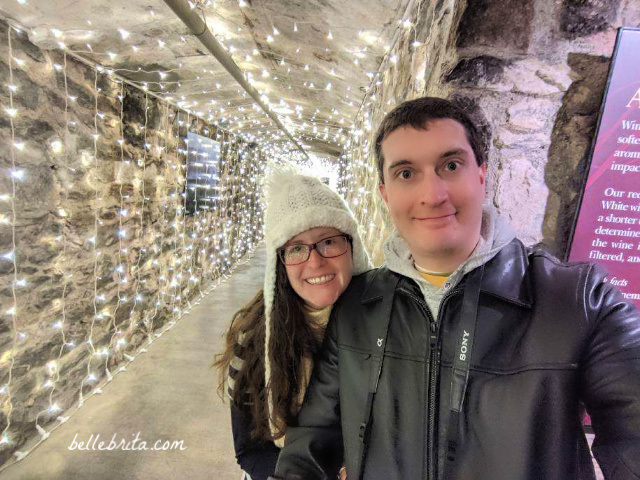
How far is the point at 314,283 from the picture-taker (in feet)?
3.92

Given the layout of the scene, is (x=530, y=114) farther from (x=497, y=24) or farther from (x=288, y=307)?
(x=288, y=307)

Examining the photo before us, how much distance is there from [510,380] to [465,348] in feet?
0.34

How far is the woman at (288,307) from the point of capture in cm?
118

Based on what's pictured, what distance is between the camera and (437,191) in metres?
0.79

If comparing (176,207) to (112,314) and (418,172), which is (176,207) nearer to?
(112,314)

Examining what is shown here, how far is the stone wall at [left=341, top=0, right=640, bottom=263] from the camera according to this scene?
3.71 feet

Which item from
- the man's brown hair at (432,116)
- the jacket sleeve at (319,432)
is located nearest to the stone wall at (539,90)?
the man's brown hair at (432,116)

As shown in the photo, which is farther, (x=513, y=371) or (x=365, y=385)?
(x=365, y=385)

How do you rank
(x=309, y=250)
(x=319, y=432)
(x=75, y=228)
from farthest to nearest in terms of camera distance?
(x=75, y=228) < (x=309, y=250) < (x=319, y=432)

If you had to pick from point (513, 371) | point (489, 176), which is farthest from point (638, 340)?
point (489, 176)

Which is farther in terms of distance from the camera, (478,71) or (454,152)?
(478,71)

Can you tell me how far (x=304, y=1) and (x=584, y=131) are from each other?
5.19 ft

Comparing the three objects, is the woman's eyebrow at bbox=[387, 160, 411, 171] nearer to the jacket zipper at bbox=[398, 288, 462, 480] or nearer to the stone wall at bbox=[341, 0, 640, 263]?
the jacket zipper at bbox=[398, 288, 462, 480]

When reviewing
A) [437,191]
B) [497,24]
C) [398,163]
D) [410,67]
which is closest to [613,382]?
[437,191]
